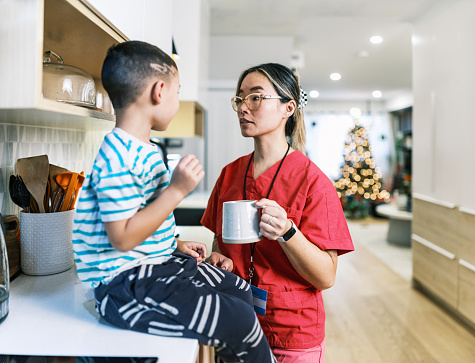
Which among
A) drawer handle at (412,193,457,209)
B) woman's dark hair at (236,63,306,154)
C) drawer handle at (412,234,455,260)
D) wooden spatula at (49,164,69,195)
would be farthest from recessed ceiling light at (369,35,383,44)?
wooden spatula at (49,164,69,195)

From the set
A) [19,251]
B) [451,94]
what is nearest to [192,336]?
[19,251]

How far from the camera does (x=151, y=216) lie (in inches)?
24.7

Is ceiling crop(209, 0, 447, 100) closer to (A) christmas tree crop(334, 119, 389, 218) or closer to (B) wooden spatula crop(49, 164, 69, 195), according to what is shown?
(B) wooden spatula crop(49, 164, 69, 195)

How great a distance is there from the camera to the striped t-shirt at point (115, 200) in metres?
0.62

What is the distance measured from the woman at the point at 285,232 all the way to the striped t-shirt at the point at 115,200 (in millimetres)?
326

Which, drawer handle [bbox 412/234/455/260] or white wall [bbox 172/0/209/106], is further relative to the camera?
drawer handle [bbox 412/234/455/260]

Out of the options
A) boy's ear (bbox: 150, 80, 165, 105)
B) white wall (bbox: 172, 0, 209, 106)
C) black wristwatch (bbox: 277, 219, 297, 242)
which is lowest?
black wristwatch (bbox: 277, 219, 297, 242)

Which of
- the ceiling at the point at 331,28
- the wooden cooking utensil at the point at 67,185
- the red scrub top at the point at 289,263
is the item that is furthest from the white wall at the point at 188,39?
the red scrub top at the point at 289,263

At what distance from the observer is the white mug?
2.69 feet

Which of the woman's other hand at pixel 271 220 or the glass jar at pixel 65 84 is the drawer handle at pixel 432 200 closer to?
the woman's other hand at pixel 271 220

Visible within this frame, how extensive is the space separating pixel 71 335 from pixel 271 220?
452 millimetres

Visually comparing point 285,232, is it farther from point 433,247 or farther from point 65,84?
point 433,247

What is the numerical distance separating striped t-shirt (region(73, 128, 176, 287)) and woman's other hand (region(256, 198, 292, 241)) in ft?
0.75

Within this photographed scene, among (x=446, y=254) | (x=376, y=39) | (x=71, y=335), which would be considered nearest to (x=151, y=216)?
(x=71, y=335)
